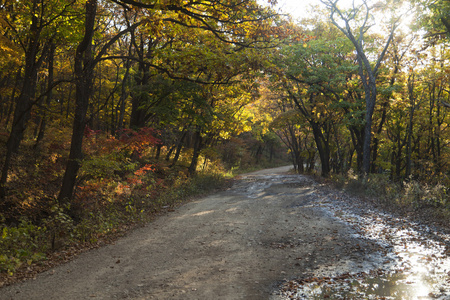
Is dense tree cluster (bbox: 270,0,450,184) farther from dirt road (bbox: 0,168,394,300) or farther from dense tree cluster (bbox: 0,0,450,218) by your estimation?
dirt road (bbox: 0,168,394,300)

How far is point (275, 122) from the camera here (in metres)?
25.8

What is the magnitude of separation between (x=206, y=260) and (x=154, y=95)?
970 cm

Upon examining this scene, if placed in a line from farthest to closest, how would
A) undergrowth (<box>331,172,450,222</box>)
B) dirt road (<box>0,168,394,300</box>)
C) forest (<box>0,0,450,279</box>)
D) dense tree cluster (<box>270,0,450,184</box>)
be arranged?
dense tree cluster (<box>270,0,450,184</box>)
undergrowth (<box>331,172,450,222</box>)
forest (<box>0,0,450,279</box>)
dirt road (<box>0,168,394,300</box>)

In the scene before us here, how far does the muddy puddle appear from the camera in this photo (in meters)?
4.80

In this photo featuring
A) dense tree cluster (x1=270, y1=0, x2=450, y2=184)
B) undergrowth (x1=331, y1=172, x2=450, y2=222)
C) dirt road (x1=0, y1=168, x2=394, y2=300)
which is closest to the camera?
dirt road (x1=0, y1=168, x2=394, y2=300)

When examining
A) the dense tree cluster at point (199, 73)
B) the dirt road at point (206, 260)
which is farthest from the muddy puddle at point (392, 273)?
the dense tree cluster at point (199, 73)

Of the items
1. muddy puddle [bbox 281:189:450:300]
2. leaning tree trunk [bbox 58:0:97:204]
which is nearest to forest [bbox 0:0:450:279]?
leaning tree trunk [bbox 58:0:97:204]

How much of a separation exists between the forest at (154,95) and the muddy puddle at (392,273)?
9.22 feet

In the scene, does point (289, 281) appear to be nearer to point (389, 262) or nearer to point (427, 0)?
point (389, 262)

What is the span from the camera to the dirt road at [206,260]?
5.00m

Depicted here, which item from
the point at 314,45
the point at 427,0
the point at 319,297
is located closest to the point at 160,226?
the point at 319,297

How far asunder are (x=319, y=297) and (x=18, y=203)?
9.26 meters

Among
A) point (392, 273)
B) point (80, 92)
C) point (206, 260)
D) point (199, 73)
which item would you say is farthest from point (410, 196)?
point (80, 92)

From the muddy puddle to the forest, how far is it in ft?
9.22
